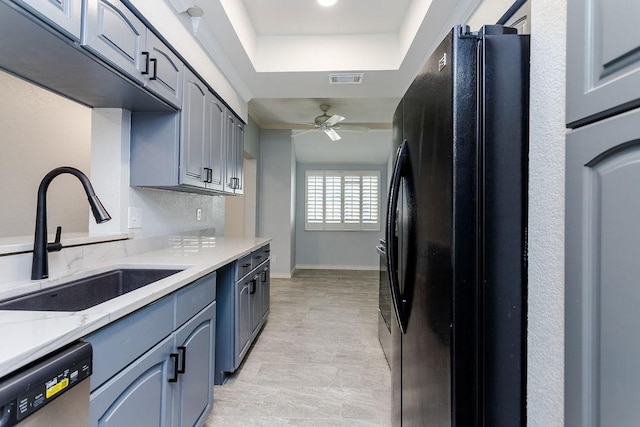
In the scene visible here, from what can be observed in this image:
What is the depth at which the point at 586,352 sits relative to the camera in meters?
0.63

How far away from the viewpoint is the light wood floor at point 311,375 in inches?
72.7

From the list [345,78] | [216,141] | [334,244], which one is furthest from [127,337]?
[334,244]

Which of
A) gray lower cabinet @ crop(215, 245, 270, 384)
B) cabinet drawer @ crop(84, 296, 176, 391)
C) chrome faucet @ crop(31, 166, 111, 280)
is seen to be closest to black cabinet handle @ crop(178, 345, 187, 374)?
cabinet drawer @ crop(84, 296, 176, 391)

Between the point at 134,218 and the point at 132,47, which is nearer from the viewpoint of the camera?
the point at 132,47

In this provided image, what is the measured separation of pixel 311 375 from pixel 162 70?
2.18 m

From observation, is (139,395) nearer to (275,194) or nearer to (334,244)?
(275,194)

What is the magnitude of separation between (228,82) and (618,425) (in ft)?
10.4

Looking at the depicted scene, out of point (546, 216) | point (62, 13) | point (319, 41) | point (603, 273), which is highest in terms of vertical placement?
point (319, 41)

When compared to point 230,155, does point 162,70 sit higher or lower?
higher

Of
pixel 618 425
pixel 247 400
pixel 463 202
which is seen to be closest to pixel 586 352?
pixel 618 425

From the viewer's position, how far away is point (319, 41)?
2873mm

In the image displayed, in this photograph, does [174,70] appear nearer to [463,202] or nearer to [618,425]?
[463,202]

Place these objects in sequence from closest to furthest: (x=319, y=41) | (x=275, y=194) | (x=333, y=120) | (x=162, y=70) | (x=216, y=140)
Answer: (x=162, y=70) → (x=216, y=140) → (x=319, y=41) → (x=333, y=120) → (x=275, y=194)

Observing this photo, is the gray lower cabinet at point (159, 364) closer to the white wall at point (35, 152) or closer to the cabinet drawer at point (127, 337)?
the cabinet drawer at point (127, 337)
